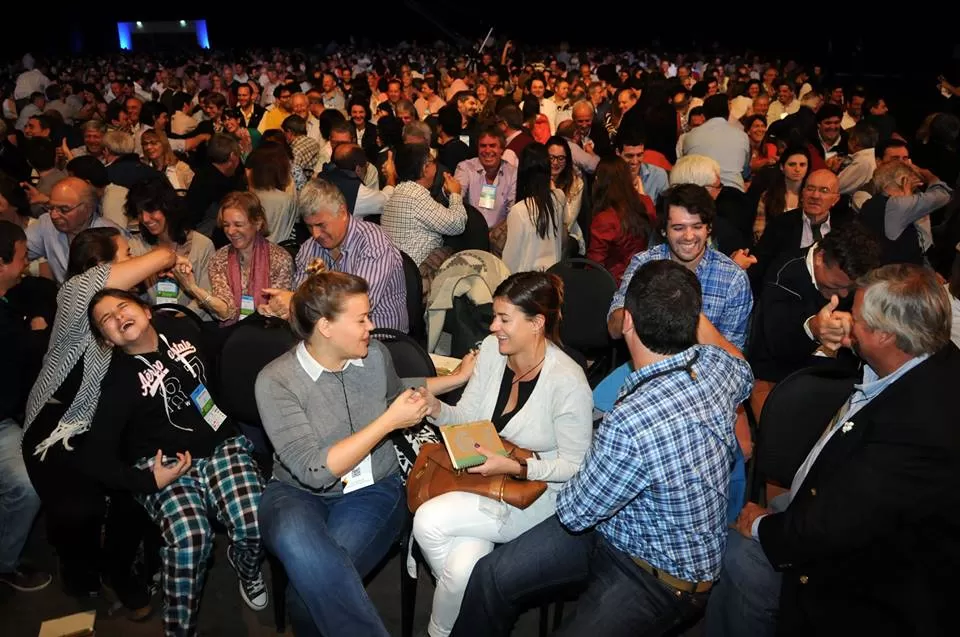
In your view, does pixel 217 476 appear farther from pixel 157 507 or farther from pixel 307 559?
pixel 307 559

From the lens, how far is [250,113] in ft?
30.0

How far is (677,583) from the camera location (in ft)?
7.37

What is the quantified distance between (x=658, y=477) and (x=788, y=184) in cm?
354

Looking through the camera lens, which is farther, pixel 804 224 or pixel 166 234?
pixel 804 224

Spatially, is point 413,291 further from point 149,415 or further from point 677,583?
point 677,583

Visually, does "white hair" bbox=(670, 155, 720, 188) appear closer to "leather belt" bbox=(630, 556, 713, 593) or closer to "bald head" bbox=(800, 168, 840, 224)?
"bald head" bbox=(800, 168, 840, 224)

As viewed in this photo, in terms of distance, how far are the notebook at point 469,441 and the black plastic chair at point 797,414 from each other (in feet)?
3.27

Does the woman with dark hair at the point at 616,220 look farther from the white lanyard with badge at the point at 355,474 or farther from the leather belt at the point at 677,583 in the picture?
the leather belt at the point at 677,583

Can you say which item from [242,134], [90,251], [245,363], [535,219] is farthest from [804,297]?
[242,134]

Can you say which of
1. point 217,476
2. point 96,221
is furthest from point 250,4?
point 217,476

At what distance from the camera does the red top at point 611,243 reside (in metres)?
4.54

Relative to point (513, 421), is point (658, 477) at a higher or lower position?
higher

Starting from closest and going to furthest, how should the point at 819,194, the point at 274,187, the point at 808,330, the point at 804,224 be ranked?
1. the point at 808,330
2. the point at 819,194
3. the point at 804,224
4. the point at 274,187

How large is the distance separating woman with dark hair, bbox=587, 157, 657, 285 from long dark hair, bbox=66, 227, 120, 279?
2640 millimetres
